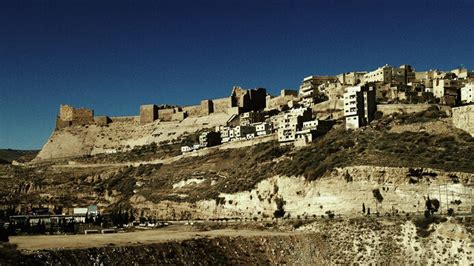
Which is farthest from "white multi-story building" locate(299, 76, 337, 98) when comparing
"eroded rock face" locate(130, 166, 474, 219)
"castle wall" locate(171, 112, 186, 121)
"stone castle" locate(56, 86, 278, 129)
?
"eroded rock face" locate(130, 166, 474, 219)

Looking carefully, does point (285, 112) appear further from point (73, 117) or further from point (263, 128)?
point (73, 117)

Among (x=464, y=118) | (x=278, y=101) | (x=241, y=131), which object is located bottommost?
(x=464, y=118)

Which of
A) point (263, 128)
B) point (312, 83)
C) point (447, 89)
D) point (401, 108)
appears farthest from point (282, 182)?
point (312, 83)

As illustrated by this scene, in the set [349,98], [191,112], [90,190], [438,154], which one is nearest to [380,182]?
[438,154]

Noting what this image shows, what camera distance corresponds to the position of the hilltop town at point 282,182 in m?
35.4

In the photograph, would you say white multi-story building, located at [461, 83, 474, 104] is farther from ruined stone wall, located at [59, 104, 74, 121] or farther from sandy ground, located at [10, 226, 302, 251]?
ruined stone wall, located at [59, 104, 74, 121]

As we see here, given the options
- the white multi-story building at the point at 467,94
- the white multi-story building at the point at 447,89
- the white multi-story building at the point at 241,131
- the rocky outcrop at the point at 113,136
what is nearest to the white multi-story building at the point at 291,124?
the white multi-story building at the point at 241,131

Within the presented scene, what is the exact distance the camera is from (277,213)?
46.8 m

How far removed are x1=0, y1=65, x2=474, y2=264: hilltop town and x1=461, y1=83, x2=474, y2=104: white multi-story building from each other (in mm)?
113

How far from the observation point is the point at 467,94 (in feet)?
191

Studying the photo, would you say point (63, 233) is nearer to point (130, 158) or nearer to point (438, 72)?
point (130, 158)

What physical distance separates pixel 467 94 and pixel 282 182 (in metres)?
21.8

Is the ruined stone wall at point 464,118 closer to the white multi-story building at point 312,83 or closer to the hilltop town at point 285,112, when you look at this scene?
the hilltop town at point 285,112

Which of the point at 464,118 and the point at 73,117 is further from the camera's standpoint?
the point at 73,117
